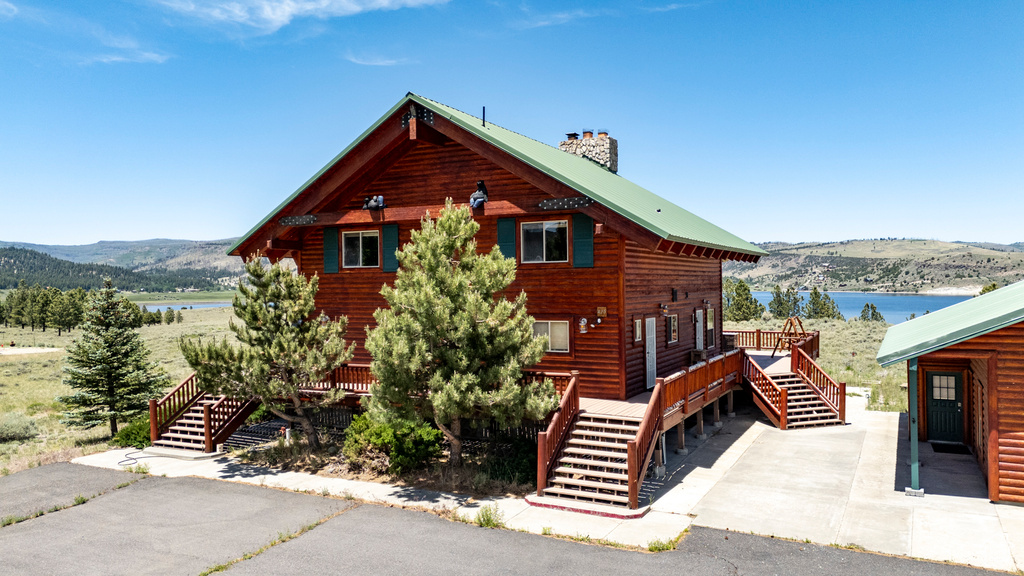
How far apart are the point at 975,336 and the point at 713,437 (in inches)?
299

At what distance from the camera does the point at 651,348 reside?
1748 cm

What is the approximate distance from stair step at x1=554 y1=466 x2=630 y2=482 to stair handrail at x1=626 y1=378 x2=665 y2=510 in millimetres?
239

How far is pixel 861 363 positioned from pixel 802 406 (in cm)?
1519

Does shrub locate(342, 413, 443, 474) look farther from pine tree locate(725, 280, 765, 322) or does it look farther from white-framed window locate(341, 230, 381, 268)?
pine tree locate(725, 280, 765, 322)

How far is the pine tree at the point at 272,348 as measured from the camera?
50.3ft

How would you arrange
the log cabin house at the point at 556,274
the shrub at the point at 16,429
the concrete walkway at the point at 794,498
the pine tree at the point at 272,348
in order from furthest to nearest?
1. the shrub at the point at 16,429
2. the pine tree at the point at 272,348
3. the log cabin house at the point at 556,274
4. the concrete walkway at the point at 794,498

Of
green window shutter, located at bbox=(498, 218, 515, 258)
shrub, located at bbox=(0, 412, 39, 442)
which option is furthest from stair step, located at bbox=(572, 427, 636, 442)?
shrub, located at bbox=(0, 412, 39, 442)

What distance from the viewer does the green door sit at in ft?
53.8

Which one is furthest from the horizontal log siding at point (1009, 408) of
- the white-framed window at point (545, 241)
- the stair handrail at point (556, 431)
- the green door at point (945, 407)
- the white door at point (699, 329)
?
the white door at point (699, 329)

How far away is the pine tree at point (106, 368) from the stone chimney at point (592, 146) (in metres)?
16.5

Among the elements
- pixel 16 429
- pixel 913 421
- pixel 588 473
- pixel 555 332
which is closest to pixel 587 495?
pixel 588 473

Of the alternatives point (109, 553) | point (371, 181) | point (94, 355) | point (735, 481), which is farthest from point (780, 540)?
point (94, 355)

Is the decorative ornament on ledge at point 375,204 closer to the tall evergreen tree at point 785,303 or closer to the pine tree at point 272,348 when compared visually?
the pine tree at point 272,348

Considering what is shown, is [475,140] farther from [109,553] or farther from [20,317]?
[20,317]
